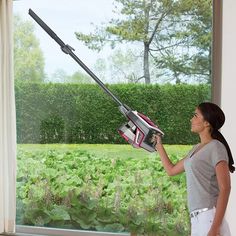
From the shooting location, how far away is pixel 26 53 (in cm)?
469

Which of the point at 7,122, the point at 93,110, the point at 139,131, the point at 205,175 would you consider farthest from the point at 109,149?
the point at 205,175

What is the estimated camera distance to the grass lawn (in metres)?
4.15

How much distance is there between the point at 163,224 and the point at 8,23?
2065 mm

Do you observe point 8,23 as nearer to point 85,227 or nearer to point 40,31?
point 40,31

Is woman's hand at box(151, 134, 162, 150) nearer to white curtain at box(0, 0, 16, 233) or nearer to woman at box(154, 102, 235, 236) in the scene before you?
woman at box(154, 102, 235, 236)

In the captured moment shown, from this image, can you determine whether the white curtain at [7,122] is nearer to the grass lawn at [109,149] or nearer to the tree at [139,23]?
the grass lawn at [109,149]

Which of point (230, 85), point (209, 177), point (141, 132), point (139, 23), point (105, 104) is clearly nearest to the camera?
point (209, 177)

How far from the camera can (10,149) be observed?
14.9 feet

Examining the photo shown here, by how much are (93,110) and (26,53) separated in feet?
2.65

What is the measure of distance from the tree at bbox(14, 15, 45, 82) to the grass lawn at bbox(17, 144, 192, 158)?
0.58 meters

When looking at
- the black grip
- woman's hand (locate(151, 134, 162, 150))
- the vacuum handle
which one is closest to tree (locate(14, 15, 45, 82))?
the black grip

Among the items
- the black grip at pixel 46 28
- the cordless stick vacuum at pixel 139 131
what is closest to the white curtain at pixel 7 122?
the black grip at pixel 46 28

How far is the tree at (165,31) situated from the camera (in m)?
4.07

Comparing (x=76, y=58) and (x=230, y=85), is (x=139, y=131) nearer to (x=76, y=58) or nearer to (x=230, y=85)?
(x=230, y=85)
